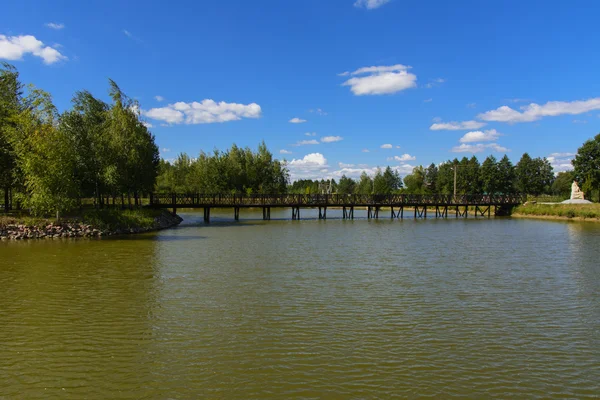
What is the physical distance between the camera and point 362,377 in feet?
26.2

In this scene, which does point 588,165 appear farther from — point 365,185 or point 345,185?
point 345,185

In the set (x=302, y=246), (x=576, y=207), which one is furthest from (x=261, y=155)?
(x=302, y=246)

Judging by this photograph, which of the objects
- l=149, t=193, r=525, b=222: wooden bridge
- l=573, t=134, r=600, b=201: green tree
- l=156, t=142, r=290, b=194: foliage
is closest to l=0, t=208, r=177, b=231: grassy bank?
l=149, t=193, r=525, b=222: wooden bridge

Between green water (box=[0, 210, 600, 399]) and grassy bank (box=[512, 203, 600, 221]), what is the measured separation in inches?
1549

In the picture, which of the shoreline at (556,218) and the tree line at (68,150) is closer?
the tree line at (68,150)

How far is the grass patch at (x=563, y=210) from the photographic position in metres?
53.1

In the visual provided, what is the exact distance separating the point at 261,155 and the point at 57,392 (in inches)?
3367

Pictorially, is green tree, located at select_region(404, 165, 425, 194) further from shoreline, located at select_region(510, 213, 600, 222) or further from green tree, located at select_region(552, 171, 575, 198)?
shoreline, located at select_region(510, 213, 600, 222)

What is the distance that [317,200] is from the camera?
56375mm

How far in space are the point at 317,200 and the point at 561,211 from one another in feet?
110

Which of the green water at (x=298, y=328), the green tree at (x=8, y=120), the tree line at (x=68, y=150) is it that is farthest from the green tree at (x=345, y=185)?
the green water at (x=298, y=328)

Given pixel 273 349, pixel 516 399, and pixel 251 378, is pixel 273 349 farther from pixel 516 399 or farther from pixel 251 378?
pixel 516 399

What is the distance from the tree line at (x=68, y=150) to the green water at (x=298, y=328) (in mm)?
13223

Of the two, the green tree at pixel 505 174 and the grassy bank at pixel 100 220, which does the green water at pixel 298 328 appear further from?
the green tree at pixel 505 174
